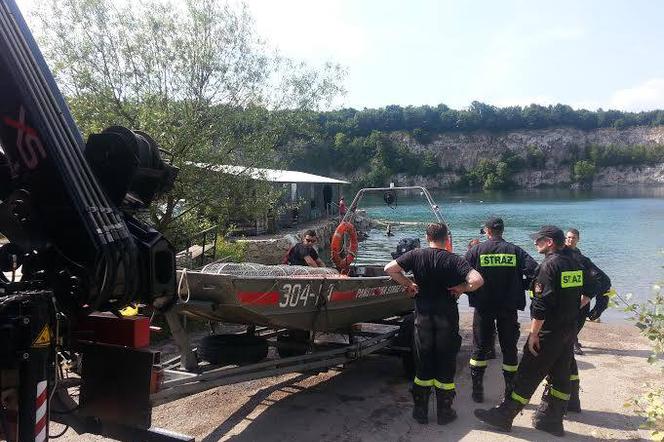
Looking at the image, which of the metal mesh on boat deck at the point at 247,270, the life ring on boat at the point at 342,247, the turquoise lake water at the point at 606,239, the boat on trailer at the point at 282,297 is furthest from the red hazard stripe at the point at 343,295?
the turquoise lake water at the point at 606,239

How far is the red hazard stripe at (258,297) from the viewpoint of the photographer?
14.8ft

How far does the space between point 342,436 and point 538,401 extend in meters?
2.19

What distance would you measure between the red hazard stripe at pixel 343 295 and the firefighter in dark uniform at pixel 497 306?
1.20m

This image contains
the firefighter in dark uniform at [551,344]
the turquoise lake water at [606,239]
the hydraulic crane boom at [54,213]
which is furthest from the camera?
the turquoise lake water at [606,239]

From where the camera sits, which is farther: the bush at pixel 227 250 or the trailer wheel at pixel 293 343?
the bush at pixel 227 250

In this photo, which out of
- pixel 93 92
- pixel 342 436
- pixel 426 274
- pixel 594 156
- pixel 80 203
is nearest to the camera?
pixel 80 203

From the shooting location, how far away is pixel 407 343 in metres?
6.34

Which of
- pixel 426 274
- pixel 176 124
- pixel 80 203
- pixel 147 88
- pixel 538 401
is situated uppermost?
pixel 147 88

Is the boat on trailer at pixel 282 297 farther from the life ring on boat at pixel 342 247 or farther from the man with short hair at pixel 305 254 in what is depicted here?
the life ring on boat at pixel 342 247

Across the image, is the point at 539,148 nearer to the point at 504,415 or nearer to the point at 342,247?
the point at 342,247

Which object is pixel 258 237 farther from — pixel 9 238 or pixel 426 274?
pixel 9 238

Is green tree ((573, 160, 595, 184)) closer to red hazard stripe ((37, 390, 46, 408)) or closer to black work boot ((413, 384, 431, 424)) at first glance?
black work boot ((413, 384, 431, 424))

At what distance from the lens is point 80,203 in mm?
3014

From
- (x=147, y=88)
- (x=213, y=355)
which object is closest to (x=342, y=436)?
(x=213, y=355)
